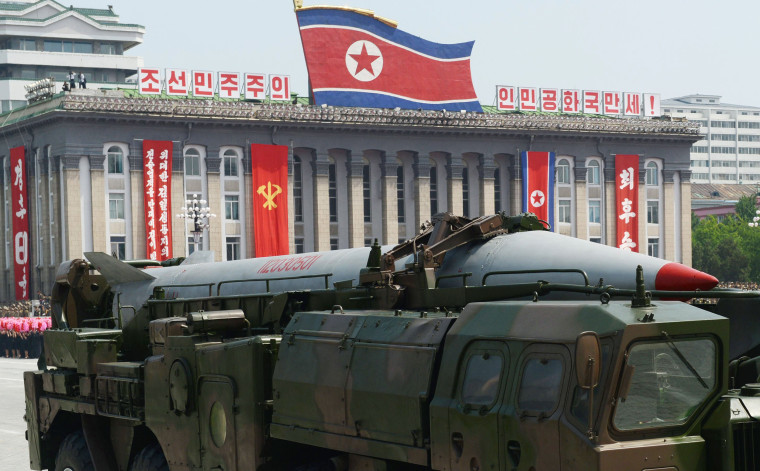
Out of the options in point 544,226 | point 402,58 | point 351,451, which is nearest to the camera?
point 351,451

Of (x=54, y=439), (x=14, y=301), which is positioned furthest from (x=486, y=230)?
(x=14, y=301)

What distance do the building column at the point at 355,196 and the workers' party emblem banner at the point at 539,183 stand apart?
1064 centimetres

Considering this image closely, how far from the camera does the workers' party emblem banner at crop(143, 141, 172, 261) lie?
226ft

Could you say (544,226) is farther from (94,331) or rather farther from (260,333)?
(94,331)

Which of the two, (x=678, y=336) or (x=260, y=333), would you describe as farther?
(x=260, y=333)

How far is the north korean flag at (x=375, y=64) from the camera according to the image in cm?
6969

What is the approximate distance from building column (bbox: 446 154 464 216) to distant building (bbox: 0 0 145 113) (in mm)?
58311

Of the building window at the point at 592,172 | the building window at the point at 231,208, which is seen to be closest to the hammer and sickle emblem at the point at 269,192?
the building window at the point at 231,208

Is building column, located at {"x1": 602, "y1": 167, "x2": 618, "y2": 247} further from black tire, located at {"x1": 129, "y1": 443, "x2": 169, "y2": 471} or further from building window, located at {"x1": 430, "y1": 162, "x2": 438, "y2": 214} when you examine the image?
black tire, located at {"x1": 129, "y1": 443, "x2": 169, "y2": 471}

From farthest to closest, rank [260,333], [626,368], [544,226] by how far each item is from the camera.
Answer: [544,226] < [260,333] < [626,368]

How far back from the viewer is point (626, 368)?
8.47 m

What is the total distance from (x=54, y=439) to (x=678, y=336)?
9.96m

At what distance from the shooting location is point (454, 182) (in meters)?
81.0

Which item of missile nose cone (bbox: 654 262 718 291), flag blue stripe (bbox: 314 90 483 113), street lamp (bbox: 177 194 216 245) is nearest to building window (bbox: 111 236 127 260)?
street lamp (bbox: 177 194 216 245)
